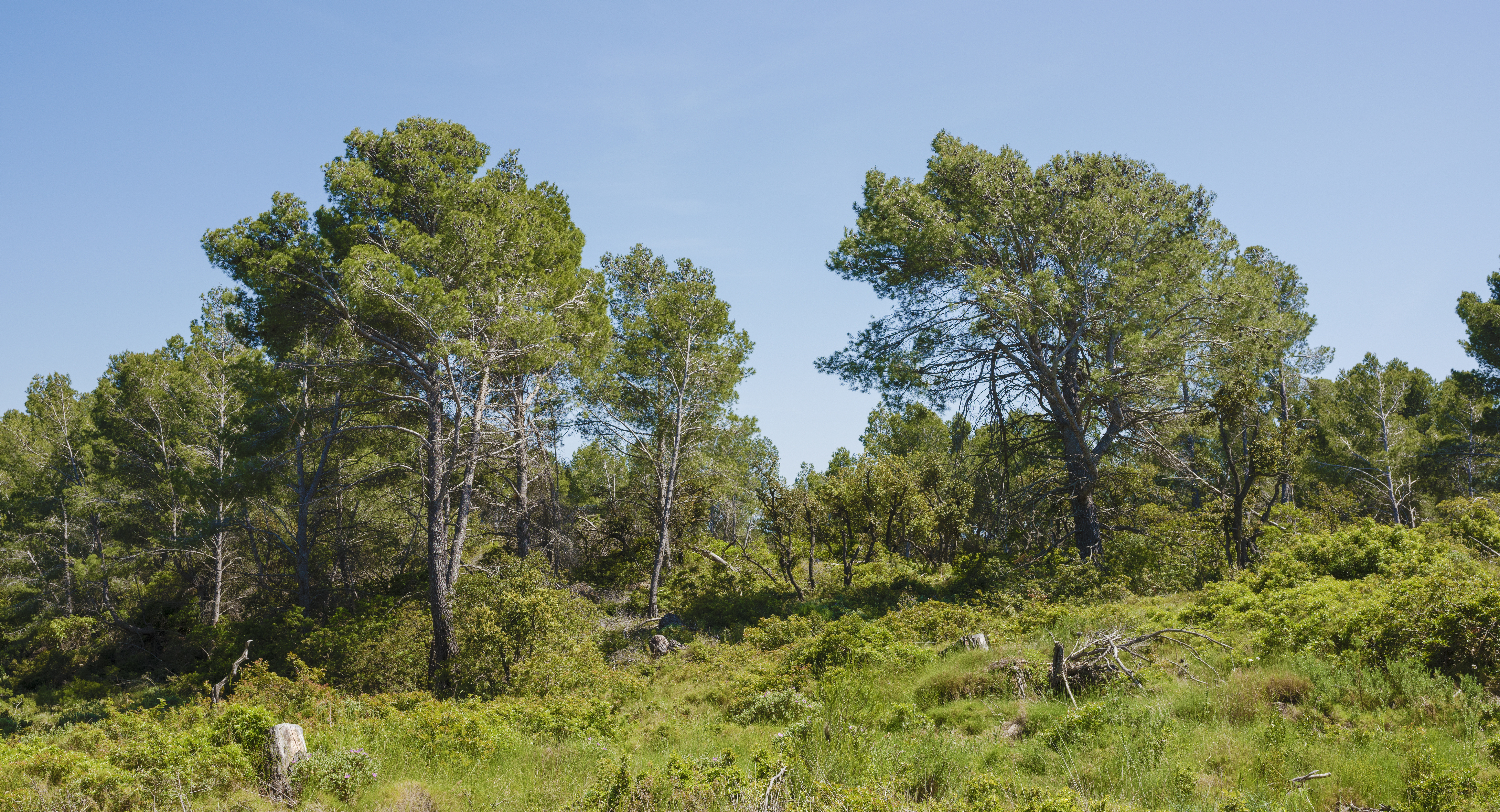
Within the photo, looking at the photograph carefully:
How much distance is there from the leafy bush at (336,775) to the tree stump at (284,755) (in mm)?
53

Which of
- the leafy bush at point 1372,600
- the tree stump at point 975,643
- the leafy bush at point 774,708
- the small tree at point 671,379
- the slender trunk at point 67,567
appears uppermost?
the small tree at point 671,379

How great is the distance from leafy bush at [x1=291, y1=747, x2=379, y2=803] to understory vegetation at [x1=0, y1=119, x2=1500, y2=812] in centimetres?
4

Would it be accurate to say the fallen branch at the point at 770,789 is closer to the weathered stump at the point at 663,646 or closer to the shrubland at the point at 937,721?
the shrubland at the point at 937,721

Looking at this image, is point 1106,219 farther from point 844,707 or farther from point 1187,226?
point 844,707

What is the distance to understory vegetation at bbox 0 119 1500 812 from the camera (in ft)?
20.3

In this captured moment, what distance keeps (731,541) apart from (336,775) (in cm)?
2843

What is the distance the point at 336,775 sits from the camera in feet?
20.4

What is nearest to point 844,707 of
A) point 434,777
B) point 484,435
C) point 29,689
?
point 434,777

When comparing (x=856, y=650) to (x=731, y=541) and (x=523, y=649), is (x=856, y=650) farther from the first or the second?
(x=731, y=541)

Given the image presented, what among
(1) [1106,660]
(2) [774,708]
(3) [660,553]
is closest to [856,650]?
(2) [774,708]

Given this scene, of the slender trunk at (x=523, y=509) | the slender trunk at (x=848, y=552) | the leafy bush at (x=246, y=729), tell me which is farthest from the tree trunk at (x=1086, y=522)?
the leafy bush at (x=246, y=729)

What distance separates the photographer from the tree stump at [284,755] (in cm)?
614

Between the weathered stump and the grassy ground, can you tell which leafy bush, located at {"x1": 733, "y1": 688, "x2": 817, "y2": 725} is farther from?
the weathered stump

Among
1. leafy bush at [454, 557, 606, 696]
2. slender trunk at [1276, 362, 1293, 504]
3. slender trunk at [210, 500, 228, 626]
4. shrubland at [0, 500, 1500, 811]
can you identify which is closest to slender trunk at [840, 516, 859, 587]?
shrubland at [0, 500, 1500, 811]
